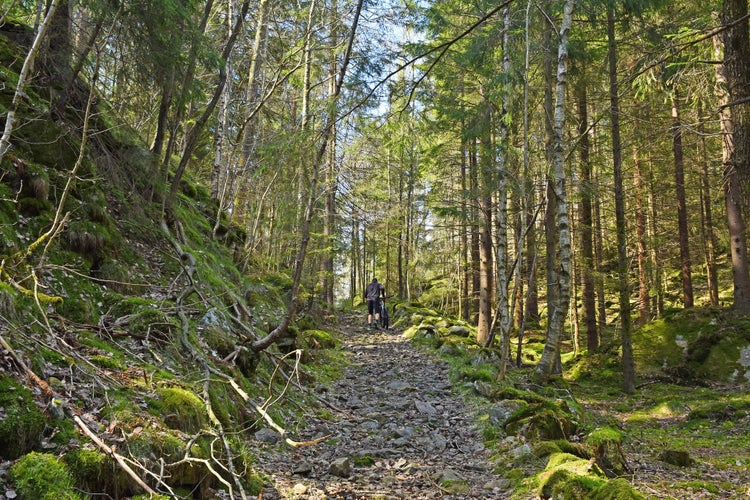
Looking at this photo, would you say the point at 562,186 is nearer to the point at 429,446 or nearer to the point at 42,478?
the point at 429,446

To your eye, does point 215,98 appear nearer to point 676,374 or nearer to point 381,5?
point 381,5

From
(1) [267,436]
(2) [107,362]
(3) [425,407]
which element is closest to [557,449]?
(3) [425,407]

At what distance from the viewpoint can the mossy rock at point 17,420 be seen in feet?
9.11

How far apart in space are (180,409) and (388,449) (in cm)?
281

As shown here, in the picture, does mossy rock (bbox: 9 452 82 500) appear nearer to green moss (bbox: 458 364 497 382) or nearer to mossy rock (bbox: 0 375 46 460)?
mossy rock (bbox: 0 375 46 460)

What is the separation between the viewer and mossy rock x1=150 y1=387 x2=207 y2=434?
4.04 metres

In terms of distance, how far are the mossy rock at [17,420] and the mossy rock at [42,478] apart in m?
0.15

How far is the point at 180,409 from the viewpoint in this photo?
4.20 m

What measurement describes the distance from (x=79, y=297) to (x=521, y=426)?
5.74 m

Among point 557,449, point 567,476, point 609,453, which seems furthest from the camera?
point 557,449

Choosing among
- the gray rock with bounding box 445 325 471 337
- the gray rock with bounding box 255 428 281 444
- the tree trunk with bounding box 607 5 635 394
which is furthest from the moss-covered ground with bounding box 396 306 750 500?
the gray rock with bounding box 255 428 281 444

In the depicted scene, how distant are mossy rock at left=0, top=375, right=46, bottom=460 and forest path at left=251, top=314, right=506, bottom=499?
2.00 m

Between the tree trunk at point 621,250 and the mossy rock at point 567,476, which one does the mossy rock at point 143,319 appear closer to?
the mossy rock at point 567,476

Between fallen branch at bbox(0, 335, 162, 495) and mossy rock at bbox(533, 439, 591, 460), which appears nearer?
fallen branch at bbox(0, 335, 162, 495)
